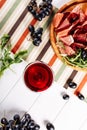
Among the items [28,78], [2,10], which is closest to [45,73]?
[28,78]

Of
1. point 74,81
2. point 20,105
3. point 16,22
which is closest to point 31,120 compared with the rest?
point 20,105

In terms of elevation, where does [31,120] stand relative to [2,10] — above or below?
below

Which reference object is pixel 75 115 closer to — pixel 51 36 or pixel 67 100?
pixel 67 100

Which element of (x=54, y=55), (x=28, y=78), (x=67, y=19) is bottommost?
(x=28, y=78)

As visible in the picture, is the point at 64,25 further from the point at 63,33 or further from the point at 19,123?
the point at 19,123

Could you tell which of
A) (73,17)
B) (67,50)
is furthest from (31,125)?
(73,17)

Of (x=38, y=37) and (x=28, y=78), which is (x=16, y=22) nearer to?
(x=38, y=37)

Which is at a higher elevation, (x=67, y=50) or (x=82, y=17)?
(x=82, y=17)

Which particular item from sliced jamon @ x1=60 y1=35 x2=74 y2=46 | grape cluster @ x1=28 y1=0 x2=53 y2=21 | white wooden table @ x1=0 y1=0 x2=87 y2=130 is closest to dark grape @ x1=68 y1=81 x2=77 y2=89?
white wooden table @ x1=0 y1=0 x2=87 y2=130
